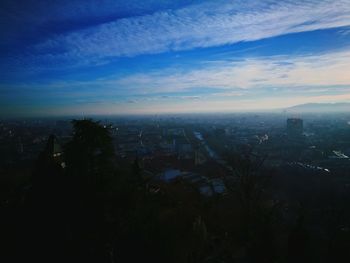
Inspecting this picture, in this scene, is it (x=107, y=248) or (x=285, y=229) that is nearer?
(x=107, y=248)

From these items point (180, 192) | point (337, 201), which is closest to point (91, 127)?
point (180, 192)

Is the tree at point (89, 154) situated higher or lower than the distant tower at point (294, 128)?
higher

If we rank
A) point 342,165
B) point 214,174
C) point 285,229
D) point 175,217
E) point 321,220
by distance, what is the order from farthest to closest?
point 342,165 → point 214,174 → point 321,220 → point 285,229 → point 175,217

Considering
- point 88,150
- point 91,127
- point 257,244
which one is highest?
point 91,127

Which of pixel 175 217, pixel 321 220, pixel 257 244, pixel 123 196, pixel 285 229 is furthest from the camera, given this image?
pixel 321 220

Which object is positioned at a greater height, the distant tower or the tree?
the tree

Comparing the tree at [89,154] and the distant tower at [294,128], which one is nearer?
the tree at [89,154]

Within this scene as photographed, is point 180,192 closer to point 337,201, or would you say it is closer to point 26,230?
point 337,201

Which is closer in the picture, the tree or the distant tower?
the tree

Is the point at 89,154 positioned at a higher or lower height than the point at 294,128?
higher

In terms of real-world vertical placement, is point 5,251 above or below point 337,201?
above

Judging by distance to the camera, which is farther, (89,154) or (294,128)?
(294,128)
